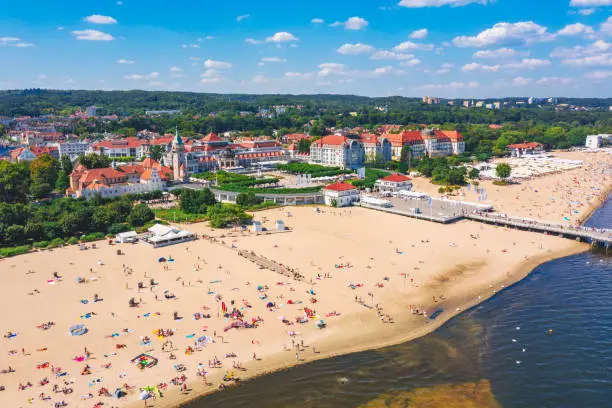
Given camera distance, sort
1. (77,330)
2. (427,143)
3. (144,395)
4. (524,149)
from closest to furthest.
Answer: (144,395)
(77,330)
(427,143)
(524,149)

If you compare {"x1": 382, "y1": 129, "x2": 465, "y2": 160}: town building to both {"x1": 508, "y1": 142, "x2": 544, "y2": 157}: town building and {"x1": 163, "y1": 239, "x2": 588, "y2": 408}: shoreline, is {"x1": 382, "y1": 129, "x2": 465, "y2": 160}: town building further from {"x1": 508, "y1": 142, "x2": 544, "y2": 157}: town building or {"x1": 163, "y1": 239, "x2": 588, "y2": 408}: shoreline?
{"x1": 163, "y1": 239, "x2": 588, "y2": 408}: shoreline

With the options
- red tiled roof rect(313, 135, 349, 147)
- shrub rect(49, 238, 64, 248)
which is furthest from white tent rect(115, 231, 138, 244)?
red tiled roof rect(313, 135, 349, 147)

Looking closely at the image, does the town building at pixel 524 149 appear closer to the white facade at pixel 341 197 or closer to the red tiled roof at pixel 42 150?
the white facade at pixel 341 197

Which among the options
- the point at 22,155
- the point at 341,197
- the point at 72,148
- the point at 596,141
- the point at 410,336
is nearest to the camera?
the point at 410,336

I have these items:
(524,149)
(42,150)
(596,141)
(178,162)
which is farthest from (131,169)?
(596,141)

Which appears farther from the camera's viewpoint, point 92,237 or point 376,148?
point 376,148

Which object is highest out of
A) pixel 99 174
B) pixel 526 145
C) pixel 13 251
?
pixel 526 145

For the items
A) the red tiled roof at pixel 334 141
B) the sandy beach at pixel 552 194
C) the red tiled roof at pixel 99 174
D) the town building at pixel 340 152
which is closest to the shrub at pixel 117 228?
the red tiled roof at pixel 99 174

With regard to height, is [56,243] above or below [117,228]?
below

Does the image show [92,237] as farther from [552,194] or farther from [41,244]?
[552,194]
